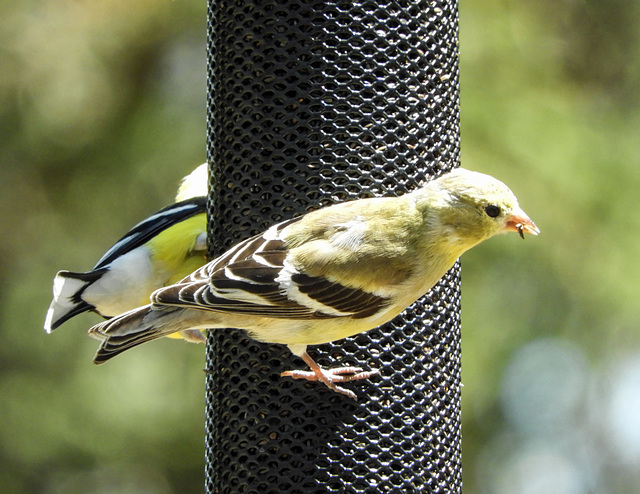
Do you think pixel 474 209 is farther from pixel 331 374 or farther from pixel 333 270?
pixel 331 374

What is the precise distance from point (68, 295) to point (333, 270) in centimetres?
149

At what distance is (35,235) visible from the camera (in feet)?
24.6

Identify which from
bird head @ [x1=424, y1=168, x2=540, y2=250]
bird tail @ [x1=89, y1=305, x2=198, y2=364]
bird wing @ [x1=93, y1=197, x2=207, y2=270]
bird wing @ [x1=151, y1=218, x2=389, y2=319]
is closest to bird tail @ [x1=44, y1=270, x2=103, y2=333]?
bird wing @ [x1=93, y1=197, x2=207, y2=270]

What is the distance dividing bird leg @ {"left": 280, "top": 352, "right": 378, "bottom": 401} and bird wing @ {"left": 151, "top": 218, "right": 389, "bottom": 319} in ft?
0.86

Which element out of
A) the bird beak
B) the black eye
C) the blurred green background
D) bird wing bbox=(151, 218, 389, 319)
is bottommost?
the blurred green background

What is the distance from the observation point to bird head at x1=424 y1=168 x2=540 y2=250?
3.02 meters

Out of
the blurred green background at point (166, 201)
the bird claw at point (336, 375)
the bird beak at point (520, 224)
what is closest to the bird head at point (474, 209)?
the bird beak at point (520, 224)

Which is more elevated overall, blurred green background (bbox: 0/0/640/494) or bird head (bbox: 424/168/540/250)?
bird head (bbox: 424/168/540/250)

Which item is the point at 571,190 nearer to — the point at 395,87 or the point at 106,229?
the point at 395,87

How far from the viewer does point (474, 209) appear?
305 centimetres

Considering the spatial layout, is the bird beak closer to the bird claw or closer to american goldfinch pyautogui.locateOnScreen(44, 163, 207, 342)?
the bird claw

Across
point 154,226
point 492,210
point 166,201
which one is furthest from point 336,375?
point 166,201

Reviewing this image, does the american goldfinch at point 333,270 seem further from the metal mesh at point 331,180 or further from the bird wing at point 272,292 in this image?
the metal mesh at point 331,180

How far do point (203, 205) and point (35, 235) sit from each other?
3.84m
